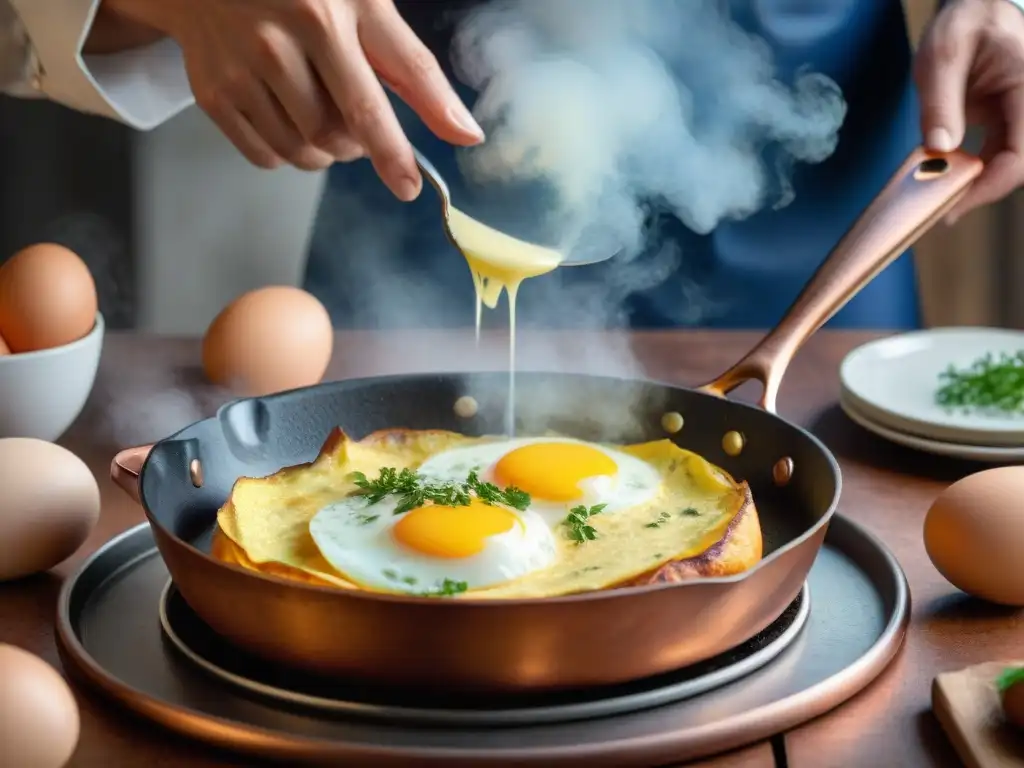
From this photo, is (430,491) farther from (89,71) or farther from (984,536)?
(89,71)

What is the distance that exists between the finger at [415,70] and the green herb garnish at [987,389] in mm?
1057

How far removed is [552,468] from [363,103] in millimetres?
631

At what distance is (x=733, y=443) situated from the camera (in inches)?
76.3

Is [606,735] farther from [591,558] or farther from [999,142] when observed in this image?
[999,142]

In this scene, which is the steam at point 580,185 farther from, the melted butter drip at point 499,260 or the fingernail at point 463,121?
the fingernail at point 463,121

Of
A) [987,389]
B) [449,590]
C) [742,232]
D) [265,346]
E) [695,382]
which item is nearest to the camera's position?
[449,590]

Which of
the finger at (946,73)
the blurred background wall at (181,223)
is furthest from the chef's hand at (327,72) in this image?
the blurred background wall at (181,223)

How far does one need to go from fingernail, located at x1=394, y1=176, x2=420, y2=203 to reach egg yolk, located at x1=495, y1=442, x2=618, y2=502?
44cm

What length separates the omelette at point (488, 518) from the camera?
147 centimetres

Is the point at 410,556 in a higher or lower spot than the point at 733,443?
higher

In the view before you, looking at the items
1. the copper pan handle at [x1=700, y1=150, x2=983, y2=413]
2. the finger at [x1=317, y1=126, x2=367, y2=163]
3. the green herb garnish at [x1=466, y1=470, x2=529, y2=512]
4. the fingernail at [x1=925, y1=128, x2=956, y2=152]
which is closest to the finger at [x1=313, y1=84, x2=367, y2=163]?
the finger at [x1=317, y1=126, x2=367, y2=163]

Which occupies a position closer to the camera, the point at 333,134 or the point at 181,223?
the point at 333,134

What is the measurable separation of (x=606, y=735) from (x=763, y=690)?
0.69 feet

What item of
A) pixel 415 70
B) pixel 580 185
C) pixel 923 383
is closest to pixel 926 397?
pixel 923 383
